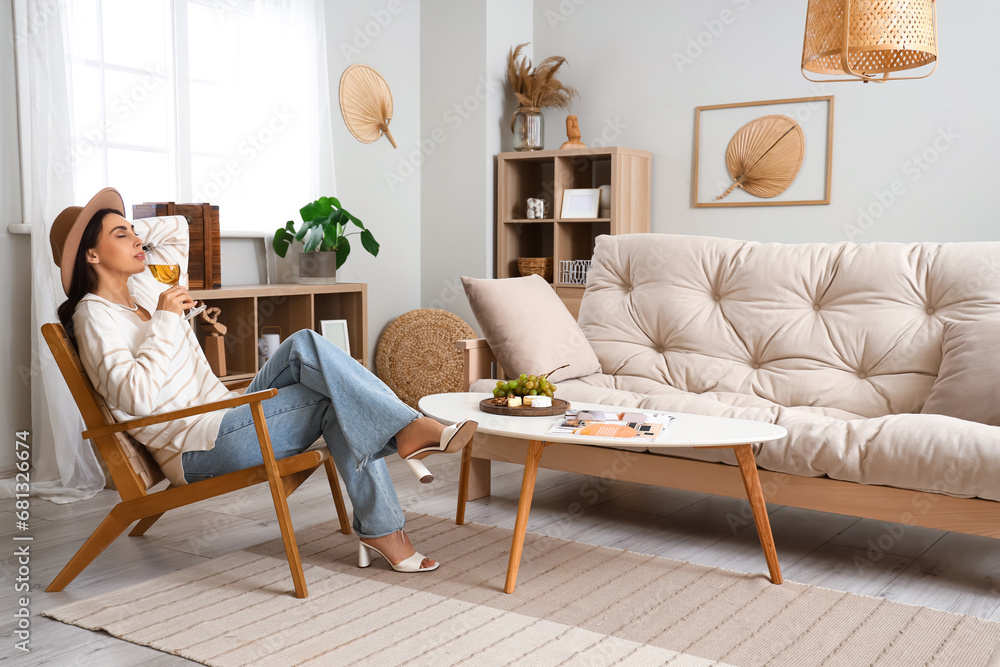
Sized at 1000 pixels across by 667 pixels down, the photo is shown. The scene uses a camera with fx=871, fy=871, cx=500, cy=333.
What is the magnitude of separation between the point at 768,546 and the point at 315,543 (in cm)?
127

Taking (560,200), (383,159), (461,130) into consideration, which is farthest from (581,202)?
(383,159)

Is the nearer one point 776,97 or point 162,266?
point 162,266

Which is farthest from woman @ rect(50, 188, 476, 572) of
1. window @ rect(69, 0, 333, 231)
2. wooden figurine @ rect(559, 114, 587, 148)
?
wooden figurine @ rect(559, 114, 587, 148)

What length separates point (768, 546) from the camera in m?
2.23

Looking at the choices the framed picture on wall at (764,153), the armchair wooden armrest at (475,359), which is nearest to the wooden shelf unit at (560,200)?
the framed picture on wall at (764,153)

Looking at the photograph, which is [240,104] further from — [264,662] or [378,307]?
[264,662]

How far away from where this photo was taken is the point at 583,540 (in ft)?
8.50

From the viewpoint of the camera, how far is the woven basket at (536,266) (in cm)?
470

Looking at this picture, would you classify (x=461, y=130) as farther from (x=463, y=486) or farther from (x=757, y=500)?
(x=757, y=500)

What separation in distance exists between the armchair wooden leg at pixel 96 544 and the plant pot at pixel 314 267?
6.33ft

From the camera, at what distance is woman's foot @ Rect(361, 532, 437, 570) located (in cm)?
229

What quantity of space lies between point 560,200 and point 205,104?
6.07ft

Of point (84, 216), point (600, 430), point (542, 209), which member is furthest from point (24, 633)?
point (542, 209)

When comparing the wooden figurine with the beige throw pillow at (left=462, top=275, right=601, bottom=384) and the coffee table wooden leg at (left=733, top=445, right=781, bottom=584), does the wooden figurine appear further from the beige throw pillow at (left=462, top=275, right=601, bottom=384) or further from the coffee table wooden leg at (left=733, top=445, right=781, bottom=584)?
the coffee table wooden leg at (left=733, top=445, right=781, bottom=584)
